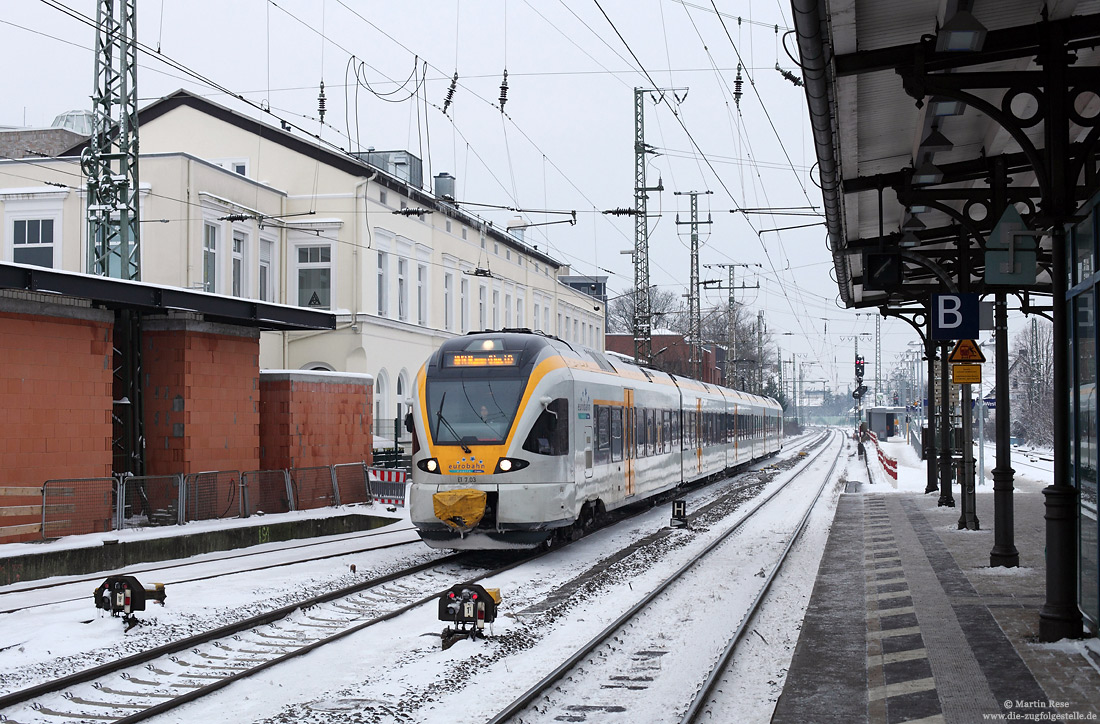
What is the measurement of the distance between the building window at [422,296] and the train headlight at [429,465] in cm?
2558

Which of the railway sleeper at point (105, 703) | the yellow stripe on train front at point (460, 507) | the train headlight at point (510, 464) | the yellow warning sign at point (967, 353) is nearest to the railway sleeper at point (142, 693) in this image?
the railway sleeper at point (105, 703)

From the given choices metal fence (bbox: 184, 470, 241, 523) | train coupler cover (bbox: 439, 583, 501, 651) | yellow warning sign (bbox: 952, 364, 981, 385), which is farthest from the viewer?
metal fence (bbox: 184, 470, 241, 523)

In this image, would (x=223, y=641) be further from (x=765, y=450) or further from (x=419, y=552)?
(x=765, y=450)

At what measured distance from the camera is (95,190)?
1888cm

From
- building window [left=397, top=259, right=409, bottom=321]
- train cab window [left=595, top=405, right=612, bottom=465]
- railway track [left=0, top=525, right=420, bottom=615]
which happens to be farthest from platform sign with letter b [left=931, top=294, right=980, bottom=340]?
building window [left=397, top=259, right=409, bottom=321]

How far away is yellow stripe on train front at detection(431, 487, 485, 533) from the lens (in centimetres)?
1428

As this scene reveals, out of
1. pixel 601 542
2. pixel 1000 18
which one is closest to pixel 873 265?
pixel 601 542

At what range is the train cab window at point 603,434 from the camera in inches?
677

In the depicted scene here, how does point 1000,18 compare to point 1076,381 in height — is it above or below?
above

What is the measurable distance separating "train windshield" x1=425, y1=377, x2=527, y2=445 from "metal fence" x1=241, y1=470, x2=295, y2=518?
648 cm

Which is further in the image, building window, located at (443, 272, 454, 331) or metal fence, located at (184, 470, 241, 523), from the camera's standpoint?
building window, located at (443, 272, 454, 331)

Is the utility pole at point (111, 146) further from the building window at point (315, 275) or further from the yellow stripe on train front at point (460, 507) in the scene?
the building window at point (315, 275)

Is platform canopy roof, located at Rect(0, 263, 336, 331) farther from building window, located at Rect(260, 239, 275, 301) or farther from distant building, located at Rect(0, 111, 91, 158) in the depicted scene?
distant building, located at Rect(0, 111, 91, 158)

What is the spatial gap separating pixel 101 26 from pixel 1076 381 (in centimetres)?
1641
